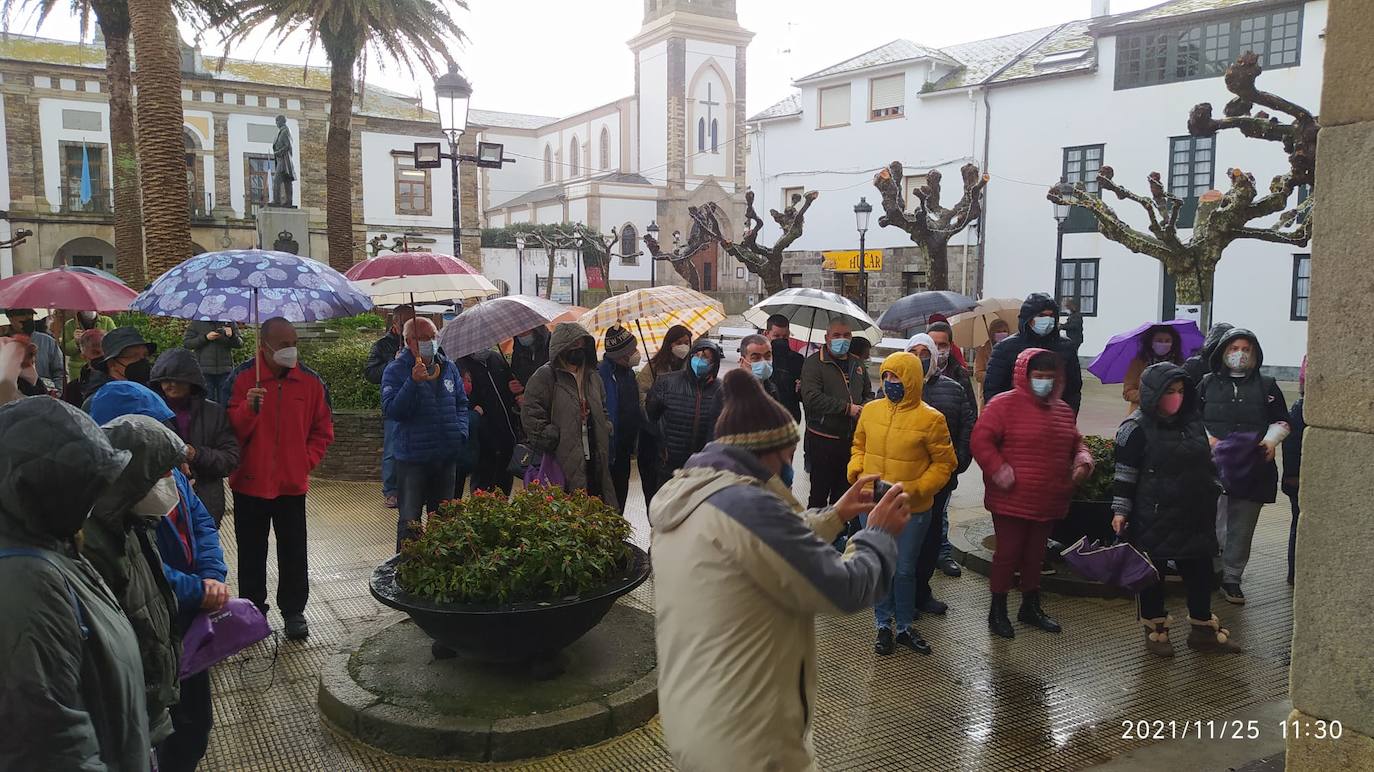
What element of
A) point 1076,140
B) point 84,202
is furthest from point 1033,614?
point 84,202

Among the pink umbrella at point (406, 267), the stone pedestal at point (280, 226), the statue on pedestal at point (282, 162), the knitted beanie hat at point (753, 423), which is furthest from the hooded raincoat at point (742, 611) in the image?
the statue on pedestal at point (282, 162)

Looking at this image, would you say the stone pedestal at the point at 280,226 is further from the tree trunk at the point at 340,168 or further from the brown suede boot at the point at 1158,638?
the brown suede boot at the point at 1158,638

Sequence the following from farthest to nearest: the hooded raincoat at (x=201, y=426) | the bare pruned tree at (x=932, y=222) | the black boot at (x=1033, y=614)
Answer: the bare pruned tree at (x=932, y=222) → the black boot at (x=1033, y=614) → the hooded raincoat at (x=201, y=426)

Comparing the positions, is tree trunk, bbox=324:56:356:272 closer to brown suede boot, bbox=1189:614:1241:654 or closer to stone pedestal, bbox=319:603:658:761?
stone pedestal, bbox=319:603:658:761

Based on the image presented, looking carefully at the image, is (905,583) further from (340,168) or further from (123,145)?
(123,145)

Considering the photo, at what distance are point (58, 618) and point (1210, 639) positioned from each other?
6.05 meters

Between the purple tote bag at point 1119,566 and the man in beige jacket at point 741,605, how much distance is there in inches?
139

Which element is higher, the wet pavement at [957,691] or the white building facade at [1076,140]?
the white building facade at [1076,140]

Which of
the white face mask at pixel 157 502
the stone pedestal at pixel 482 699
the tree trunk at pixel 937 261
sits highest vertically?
the tree trunk at pixel 937 261

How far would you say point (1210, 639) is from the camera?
18.9ft

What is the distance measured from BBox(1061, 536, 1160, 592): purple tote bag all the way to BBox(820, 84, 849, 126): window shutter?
30826 mm

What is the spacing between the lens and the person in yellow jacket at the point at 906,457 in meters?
5.46

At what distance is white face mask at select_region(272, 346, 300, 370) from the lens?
5.59 metres

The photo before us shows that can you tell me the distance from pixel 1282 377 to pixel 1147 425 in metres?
22.8
